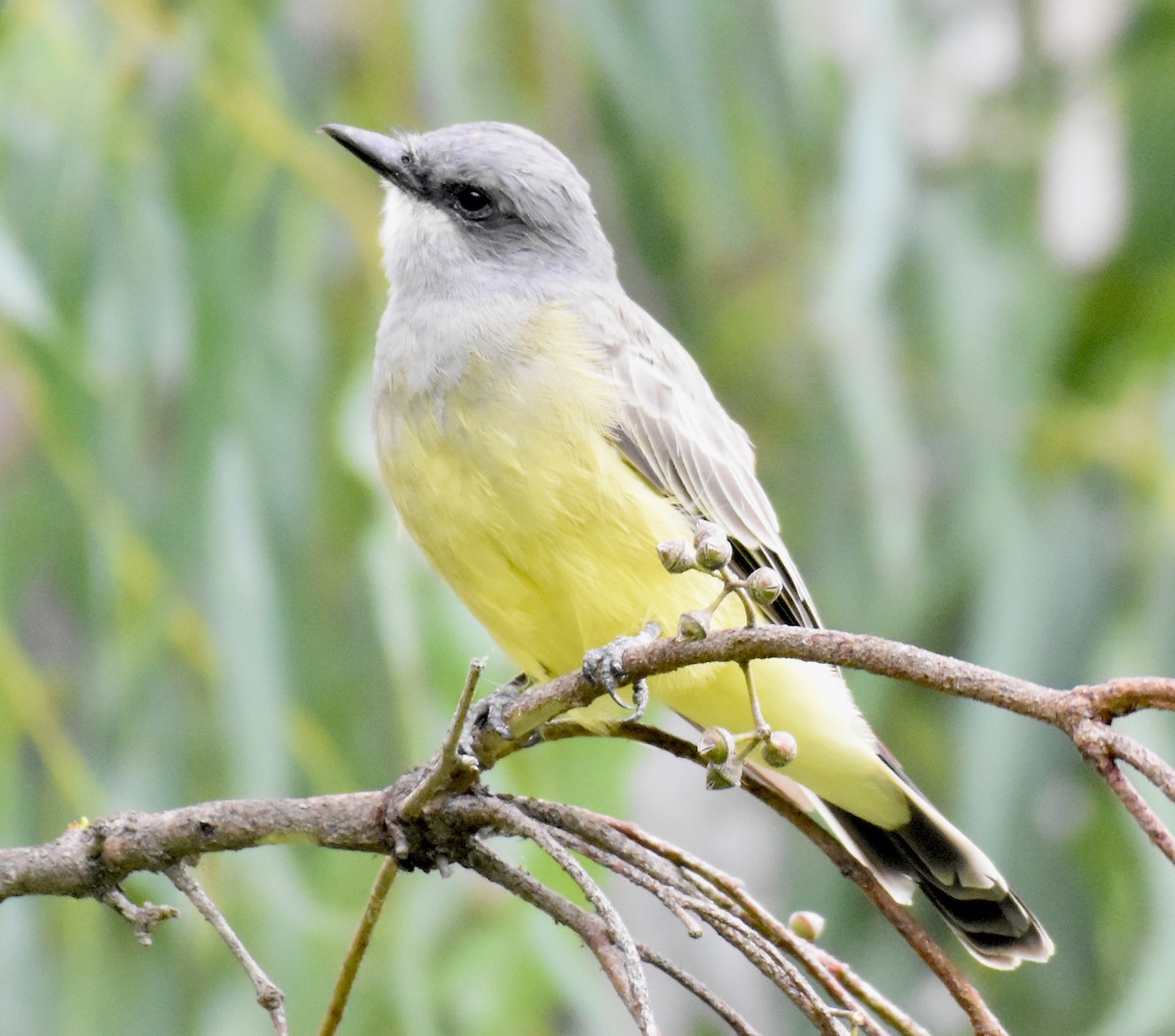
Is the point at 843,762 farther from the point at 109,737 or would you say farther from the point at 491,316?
the point at 109,737

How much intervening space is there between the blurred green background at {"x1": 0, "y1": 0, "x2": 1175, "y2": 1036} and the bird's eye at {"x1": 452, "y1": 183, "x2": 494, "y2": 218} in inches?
16.7

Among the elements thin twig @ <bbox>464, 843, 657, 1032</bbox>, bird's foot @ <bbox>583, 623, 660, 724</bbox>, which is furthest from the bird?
thin twig @ <bbox>464, 843, 657, 1032</bbox>

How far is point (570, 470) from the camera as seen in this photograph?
7.98 ft

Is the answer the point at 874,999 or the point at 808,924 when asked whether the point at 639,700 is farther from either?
the point at 874,999

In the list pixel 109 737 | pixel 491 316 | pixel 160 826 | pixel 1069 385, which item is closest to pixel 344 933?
pixel 109 737

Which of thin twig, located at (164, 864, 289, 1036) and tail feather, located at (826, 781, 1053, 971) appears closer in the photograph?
thin twig, located at (164, 864, 289, 1036)

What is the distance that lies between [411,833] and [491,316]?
45.3 inches

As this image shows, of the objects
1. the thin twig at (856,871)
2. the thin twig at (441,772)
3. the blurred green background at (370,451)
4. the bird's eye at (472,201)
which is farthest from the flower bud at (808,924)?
the bird's eye at (472,201)

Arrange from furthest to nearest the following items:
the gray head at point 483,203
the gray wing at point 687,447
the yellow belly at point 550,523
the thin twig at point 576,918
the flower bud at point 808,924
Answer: the gray head at point 483,203 → the gray wing at point 687,447 → the yellow belly at point 550,523 → the flower bud at point 808,924 → the thin twig at point 576,918

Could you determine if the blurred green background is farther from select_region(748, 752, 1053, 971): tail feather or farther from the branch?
the branch

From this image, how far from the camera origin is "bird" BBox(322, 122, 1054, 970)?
241cm

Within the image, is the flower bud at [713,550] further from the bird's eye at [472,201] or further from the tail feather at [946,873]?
the bird's eye at [472,201]

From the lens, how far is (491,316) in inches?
109

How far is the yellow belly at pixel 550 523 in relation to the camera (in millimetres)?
2396
